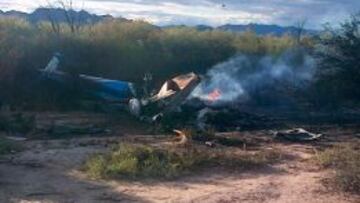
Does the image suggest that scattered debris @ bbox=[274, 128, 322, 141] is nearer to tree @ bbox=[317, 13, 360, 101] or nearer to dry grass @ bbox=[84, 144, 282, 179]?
dry grass @ bbox=[84, 144, 282, 179]

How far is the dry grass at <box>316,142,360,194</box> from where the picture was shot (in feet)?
40.8

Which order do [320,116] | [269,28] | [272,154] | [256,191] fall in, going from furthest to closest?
[269,28], [320,116], [272,154], [256,191]

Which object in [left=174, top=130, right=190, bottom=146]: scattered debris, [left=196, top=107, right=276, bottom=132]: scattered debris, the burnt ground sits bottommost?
[left=196, top=107, right=276, bottom=132]: scattered debris

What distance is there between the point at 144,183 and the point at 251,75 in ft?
49.3

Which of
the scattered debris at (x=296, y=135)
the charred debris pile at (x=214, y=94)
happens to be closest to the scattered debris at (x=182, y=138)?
the charred debris pile at (x=214, y=94)

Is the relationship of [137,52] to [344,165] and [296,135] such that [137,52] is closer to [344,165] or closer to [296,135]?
[296,135]

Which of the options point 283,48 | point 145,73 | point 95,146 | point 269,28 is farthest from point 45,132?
point 269,28

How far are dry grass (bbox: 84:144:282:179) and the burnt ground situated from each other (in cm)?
23

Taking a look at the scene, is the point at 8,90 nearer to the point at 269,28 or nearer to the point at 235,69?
the point at 235,69

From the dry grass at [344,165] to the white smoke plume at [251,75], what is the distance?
24.7ft

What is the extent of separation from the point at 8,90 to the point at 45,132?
6.04 m

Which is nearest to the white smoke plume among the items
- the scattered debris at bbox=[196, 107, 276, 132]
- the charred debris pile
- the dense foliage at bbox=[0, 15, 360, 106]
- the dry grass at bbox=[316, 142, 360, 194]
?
the charred debris pile

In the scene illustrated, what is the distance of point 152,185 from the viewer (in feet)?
41.1

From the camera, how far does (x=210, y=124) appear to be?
19.4 meters
